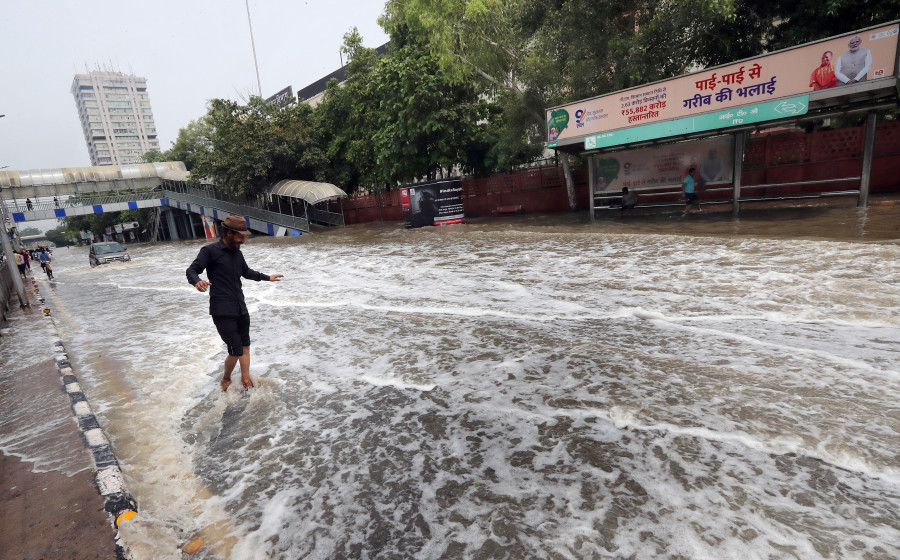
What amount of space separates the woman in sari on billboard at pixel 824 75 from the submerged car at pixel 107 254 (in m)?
28.0

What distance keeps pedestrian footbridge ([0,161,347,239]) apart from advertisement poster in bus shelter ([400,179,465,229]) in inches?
391

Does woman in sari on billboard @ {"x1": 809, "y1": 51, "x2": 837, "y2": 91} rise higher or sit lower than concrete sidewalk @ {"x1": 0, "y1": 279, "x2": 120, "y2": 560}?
higher

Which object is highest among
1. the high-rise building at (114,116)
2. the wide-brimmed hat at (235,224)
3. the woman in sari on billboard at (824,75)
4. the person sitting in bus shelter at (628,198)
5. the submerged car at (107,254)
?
the high-rise building at (114,116)

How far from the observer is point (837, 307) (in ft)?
18.4

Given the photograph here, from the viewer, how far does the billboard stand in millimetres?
9789

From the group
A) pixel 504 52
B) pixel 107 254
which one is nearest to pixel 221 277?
pixel 504 52

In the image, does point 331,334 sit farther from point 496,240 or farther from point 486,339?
point 496,240

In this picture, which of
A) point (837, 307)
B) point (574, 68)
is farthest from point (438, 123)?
point (837, 307)

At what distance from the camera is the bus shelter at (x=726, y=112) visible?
1002cm

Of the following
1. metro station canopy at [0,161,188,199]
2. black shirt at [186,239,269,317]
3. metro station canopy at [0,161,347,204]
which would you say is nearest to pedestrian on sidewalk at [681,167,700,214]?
black shirt at [186,239,269,317]

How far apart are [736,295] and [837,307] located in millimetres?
1132

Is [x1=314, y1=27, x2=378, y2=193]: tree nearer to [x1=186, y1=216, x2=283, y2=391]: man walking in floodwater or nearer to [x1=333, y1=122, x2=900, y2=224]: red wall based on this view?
[x1=333, y1=122, x2=900, y2=224]: red wall

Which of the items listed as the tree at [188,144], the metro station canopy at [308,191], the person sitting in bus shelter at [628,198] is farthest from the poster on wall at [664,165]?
the tree at [188,144]

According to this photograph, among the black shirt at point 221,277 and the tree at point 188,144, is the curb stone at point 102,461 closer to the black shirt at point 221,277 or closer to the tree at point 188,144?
the black shirt at point 221,277
